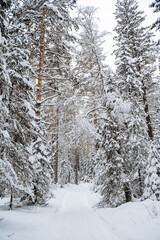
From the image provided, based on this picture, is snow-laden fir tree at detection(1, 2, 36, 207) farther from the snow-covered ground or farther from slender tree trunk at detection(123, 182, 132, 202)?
slender tree trunk at detection(123, 182, 132, 202)

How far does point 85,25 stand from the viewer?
1016 centimetres

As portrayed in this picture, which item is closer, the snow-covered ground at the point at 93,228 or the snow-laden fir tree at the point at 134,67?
the snow-covered ground at the point at 93,228

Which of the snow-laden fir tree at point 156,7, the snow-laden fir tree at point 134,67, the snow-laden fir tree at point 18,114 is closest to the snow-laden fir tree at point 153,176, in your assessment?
the snow-laden fir tree at point 134,67

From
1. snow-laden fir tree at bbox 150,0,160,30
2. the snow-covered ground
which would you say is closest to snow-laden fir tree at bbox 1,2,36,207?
the snow-covered ground

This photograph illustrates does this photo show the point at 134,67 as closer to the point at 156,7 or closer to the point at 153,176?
the point at 156,7

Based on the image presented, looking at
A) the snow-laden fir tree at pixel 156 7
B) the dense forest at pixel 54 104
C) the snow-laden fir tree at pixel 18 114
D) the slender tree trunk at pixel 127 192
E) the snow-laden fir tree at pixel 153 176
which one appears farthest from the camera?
the snow-laden fir tree at pixel 156 7

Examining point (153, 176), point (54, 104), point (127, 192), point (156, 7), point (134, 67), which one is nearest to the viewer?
point (153, 176)

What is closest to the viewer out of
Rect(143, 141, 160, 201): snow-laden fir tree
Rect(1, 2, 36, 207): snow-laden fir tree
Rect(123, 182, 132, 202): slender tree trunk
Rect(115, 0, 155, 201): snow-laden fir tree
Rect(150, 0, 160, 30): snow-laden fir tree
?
Rect(1, 2, 36, 207): snow-laden fir tree

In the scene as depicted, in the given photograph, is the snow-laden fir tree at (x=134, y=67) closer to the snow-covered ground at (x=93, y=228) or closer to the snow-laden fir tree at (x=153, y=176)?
the snow-laden fir tree at (x=153, y=176)

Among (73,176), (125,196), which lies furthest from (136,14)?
(73,176)

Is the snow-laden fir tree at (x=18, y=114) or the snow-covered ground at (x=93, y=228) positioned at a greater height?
the snow-laden fir tree at (x=18, y=114)

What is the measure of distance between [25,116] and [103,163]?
493cm

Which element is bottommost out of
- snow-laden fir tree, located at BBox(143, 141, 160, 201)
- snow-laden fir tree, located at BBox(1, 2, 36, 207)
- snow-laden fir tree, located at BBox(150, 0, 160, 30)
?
snow-laden fir tree, located at BBox(143, 141, 160, 201)

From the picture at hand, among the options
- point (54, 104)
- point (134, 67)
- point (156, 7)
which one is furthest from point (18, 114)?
point (156, 7)
